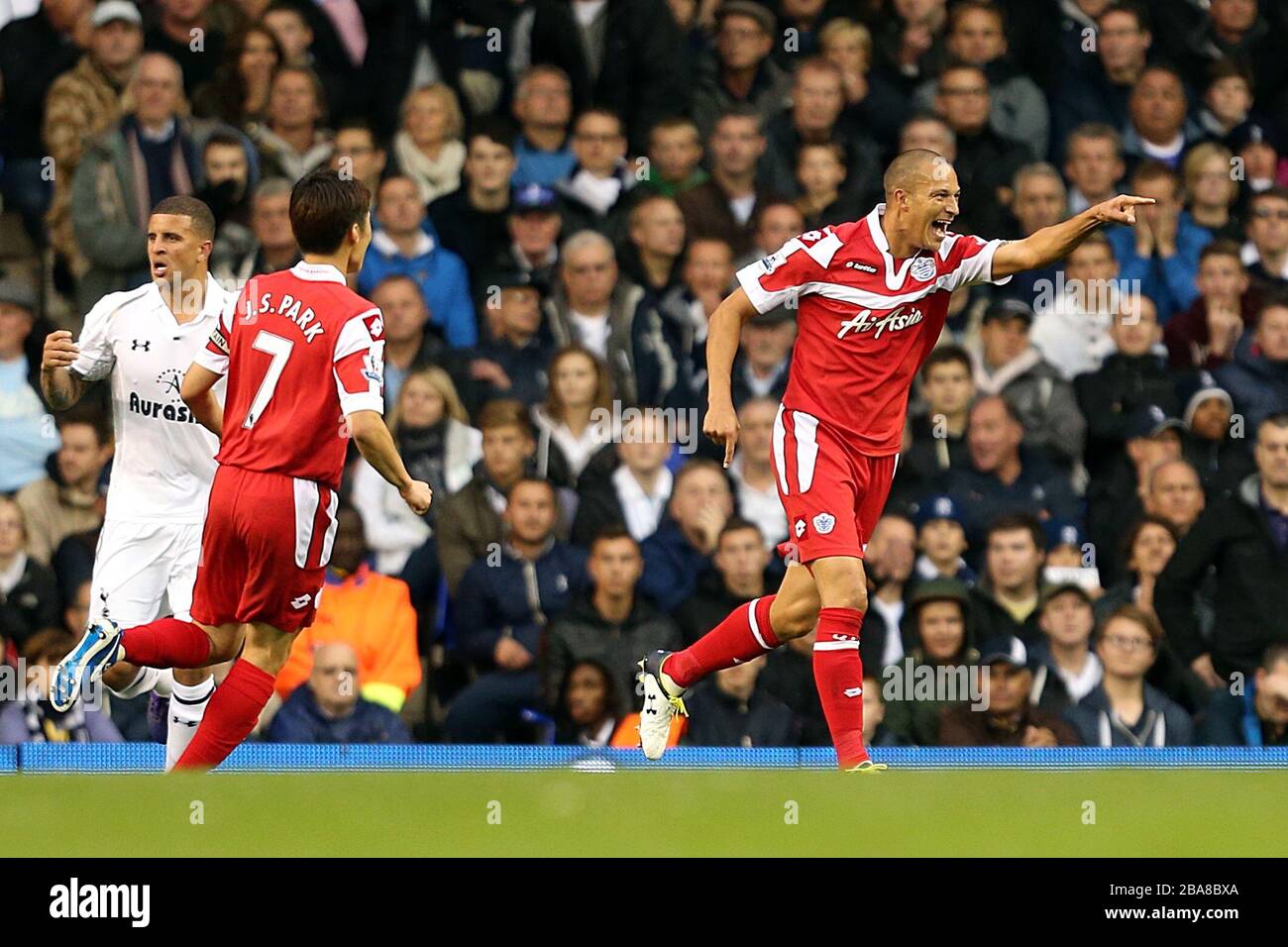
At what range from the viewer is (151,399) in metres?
8.46

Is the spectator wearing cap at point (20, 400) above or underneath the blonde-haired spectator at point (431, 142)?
underneath

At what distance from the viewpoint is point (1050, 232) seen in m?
7.82

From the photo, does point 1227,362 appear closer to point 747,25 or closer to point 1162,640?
point 1162,640

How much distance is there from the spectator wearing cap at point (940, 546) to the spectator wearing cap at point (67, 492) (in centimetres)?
388

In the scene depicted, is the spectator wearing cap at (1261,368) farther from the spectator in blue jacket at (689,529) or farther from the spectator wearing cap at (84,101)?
the spectator wearing cap at (84,101)

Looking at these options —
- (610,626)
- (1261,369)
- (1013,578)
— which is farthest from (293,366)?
(1261,369)

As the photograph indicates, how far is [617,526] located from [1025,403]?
2224mm

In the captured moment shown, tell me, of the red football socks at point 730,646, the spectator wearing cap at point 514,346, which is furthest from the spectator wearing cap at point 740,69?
the red football socks at point 730,646

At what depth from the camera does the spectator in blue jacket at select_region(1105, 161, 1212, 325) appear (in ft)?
39.0

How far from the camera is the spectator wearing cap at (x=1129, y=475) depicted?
11219 millimetres

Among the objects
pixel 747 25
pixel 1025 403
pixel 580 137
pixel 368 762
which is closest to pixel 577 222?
pixel 580 137

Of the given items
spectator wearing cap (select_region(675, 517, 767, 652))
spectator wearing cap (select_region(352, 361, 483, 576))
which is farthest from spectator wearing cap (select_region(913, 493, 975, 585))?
spectator wearing cap (select_region(352, 361, 483, 576))

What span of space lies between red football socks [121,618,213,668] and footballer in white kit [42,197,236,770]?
2.41 feet
